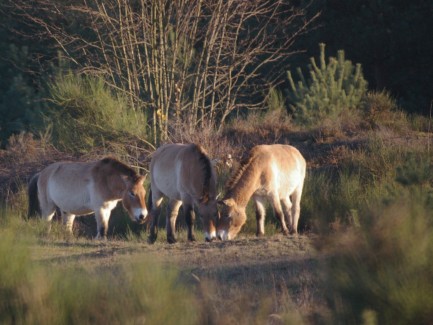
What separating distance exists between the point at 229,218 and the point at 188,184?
2.95 ft

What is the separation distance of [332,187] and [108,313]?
11.3 metres

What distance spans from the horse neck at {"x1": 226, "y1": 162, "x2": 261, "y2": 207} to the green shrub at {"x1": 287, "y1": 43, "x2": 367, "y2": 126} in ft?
29.0

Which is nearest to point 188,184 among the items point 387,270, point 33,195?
point 33,195

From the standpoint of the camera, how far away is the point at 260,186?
15031mm

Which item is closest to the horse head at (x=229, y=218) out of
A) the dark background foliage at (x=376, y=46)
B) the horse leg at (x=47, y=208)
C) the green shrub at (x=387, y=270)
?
the horse leg at (x=47, y=208)

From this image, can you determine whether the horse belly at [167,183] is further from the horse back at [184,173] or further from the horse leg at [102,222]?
→ the horse leg at [102,222]

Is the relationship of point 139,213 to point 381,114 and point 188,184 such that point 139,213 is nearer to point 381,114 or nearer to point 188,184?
point 188,184

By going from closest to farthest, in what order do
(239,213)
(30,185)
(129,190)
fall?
(239,213) → (129,190) → (30,185)

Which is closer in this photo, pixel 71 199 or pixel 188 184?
pixel 188 184

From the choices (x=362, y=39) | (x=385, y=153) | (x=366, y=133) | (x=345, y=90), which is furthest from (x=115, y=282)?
(x=362, y=39)

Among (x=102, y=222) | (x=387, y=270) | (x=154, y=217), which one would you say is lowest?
(x=102, y=222)

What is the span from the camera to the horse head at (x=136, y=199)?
15862 millimetres

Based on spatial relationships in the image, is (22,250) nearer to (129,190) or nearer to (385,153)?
(129,190)

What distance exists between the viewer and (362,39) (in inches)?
1182
